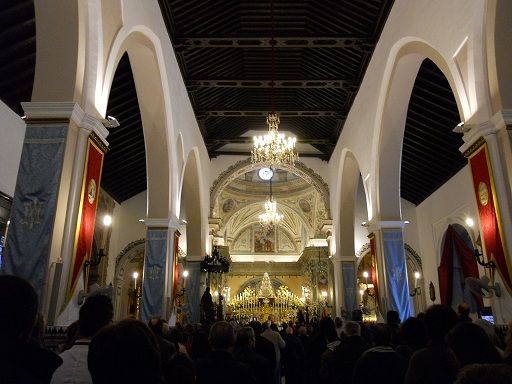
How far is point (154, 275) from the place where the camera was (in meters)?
8.70

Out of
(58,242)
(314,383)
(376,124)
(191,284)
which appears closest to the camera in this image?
(58,242)

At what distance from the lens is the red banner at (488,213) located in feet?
15.8

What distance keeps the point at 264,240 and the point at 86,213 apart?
2123cm

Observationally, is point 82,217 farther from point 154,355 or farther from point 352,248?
point 352,248

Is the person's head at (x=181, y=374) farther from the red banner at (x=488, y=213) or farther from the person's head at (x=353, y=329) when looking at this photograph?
the red banner at (x=488, y=213)

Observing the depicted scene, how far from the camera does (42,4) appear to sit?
4.81m

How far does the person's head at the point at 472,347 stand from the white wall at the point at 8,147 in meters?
8.25

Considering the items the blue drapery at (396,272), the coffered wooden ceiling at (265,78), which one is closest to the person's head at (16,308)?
the coffered wooden ceiling at (265,78)

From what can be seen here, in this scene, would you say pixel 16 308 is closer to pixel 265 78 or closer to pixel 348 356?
pixel 348 356

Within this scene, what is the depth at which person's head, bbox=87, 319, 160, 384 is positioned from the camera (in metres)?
1.32

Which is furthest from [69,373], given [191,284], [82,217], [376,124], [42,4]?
[191,284]

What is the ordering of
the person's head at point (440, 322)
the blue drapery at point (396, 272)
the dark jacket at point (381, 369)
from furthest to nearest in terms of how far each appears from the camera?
the blue drapery at point (396, 272), the dark jacket at point (381, 369), the person's head at point (440, 322)

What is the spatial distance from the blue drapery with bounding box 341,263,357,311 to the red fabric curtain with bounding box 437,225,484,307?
2483 mm

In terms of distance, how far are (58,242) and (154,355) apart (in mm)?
3464
